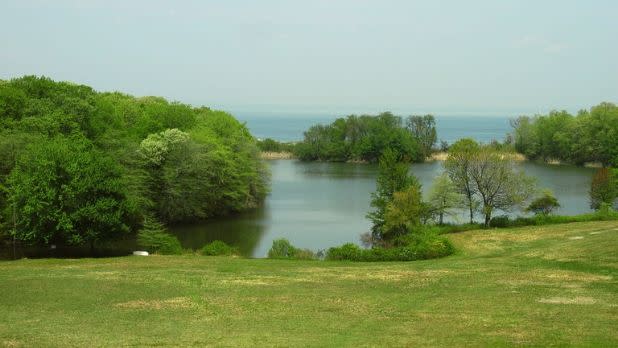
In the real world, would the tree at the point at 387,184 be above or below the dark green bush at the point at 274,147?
below

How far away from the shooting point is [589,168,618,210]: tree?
52.8m

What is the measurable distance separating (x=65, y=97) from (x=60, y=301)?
109ft

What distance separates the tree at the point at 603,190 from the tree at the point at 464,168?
13.9m

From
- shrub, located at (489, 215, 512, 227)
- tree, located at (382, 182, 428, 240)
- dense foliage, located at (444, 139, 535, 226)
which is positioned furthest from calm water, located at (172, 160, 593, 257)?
shrub, located at (489, 215, 512, 227)

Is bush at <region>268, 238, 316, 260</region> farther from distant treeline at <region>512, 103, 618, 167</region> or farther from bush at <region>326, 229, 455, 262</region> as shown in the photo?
distant treeline at <region>512, 103, 618, 167</region>

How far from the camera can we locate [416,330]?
1576 cm

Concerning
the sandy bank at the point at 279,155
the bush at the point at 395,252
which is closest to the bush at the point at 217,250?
the bush at the point at 395,252

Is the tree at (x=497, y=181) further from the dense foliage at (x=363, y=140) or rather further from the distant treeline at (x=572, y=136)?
the dense foliage at (x=363, y=140)

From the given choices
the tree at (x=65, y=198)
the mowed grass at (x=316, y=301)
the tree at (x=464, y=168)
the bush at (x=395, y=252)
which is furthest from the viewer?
the tree at (x=464, y=168)

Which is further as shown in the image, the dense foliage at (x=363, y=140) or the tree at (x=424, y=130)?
the tree at (x=424, y=130)

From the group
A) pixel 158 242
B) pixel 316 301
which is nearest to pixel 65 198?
pixel 158 242

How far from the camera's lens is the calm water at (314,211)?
4447cm

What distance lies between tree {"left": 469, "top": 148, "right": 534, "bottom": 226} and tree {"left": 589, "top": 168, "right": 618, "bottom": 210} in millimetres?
11473

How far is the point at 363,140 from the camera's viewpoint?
122 metres
